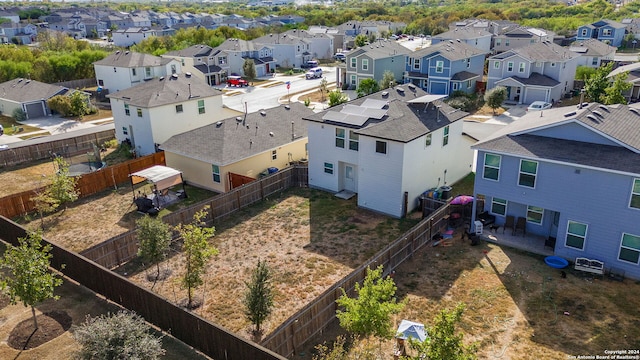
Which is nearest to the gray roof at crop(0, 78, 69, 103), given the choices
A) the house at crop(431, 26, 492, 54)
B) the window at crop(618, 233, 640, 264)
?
the house at crop(431, 26, 492, 54)

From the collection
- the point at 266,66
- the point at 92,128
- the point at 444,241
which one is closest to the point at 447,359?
the point at 444,241

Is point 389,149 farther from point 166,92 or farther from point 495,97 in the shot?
point 495,97

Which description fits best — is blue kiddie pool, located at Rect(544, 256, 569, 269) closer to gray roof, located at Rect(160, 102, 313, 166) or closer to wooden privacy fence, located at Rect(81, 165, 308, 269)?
wooden privacy fence, located at Rect(81, 165, 308, 269)

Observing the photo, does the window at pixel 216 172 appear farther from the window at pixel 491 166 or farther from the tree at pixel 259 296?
the window at pixel 491 166

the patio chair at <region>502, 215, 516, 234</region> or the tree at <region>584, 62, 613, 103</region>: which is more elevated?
the tree at <region>584, 62, 613, 103</region>

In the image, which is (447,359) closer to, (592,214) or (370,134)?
(592,214)

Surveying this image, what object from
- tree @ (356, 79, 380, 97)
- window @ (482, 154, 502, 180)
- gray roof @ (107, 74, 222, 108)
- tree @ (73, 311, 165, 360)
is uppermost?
gray roof @ (107, 74, 222, 108)

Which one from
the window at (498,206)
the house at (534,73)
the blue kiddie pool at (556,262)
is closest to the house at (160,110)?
the window at (498,206)
